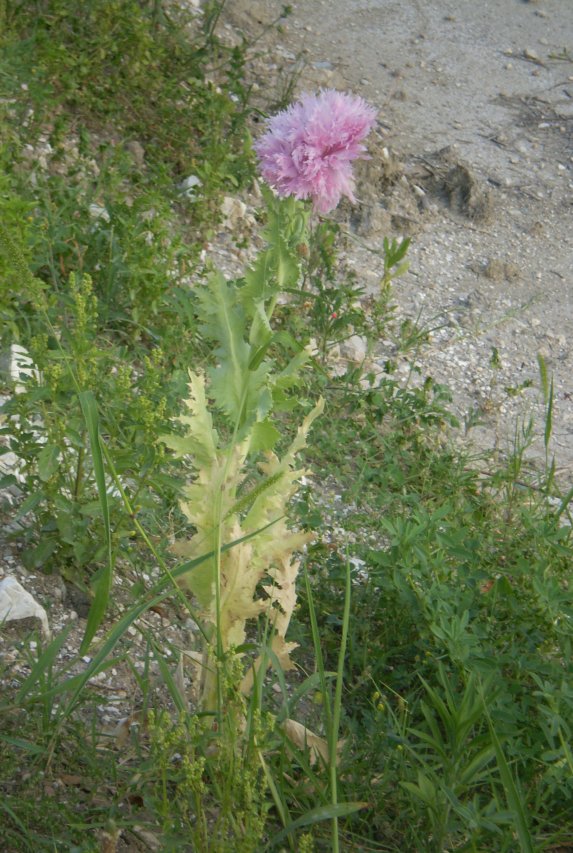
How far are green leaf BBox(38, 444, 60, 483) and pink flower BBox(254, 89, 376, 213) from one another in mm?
954

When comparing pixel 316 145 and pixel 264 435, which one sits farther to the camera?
pixel 316 145

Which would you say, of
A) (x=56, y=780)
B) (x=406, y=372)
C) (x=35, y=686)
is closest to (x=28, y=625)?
(x=35, y=686)

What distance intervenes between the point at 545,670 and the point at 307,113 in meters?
1.49

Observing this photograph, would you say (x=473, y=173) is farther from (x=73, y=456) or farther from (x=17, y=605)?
(x=17, y=605)

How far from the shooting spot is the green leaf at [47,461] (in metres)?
2.26

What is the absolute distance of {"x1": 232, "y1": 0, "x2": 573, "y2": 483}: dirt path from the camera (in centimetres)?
432

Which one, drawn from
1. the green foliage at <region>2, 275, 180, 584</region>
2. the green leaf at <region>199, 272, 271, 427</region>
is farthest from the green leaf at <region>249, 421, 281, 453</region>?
the green foliage at <region>2, 275, 180, 584</region>

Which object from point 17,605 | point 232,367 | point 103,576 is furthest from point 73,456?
point 103,576

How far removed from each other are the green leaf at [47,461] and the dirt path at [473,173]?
166cm

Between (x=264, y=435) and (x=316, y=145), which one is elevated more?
(x=316, y=145)

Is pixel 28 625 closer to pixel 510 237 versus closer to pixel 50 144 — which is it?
pixel 50 144

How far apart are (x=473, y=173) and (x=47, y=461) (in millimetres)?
3613

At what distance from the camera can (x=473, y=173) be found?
5.30m

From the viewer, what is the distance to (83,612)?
93.9 inches
